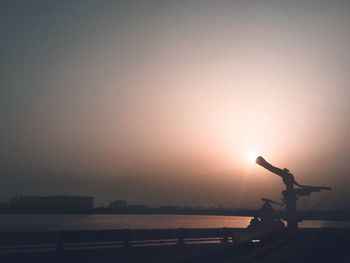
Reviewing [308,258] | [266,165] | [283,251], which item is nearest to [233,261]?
[283,251]

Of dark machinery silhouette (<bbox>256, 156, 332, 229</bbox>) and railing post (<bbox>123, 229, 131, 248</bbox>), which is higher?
dark machinery silhouette (<bbox>256, 156, 332, 229</bbox>)

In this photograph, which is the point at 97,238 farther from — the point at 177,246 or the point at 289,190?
the point at 289,190

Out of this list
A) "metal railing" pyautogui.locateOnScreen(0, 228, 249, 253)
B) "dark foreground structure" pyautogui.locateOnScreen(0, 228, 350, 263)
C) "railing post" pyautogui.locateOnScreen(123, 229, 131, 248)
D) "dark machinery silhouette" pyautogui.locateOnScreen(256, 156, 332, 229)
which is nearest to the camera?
"dark foreground structure" pyautogui.locateOnScreen(0, 228, 350, 263)

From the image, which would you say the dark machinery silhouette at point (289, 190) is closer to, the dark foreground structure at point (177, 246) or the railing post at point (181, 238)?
the dark foreground structure at point (177, 246)

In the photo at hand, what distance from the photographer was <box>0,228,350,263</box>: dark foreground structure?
32.8 feet

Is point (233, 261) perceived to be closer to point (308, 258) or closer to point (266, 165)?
point (308, 258)

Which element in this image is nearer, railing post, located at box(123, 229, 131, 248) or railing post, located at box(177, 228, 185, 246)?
railing post, located at box(123, 229, 131, 248)

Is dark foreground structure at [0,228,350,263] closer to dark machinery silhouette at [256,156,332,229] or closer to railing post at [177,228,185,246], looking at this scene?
railing post at [177,228,185,246]

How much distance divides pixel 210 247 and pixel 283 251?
29.8 feet

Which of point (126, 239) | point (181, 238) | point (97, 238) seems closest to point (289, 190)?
point (181, 238)

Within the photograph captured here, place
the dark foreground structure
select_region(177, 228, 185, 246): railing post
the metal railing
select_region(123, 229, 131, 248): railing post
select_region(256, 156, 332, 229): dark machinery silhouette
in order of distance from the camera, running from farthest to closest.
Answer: select_region(256, 156, 332, 229): dark machinery silhouette → select_region(177, 228, 185, 246): railing post → select_region(123, 229, 131, 248): railing post → the metal railing → the dark foreground structure

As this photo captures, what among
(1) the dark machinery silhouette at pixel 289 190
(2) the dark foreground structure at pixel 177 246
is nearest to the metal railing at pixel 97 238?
(2) the dark foreground structure at pixel 177 246

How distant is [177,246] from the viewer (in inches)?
786

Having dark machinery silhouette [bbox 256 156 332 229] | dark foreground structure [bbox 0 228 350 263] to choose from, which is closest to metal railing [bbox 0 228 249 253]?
dark foreground structure [bbox 0 228 350 263]
